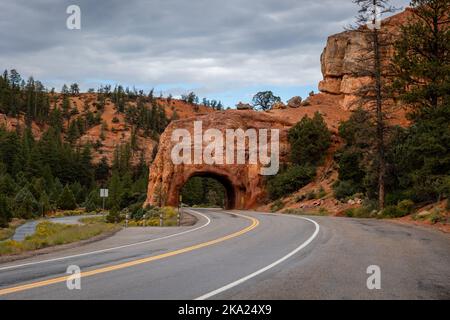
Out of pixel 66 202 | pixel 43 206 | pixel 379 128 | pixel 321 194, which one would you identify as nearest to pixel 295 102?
pixel 321 194

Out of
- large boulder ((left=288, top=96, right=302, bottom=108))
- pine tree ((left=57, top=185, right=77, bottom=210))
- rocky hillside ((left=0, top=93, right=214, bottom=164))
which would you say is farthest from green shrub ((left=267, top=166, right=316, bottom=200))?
rocky hillside ((left=0, top=93, right=214, bottom=164))

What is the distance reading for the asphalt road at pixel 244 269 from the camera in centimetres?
698

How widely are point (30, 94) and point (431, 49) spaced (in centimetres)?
13787

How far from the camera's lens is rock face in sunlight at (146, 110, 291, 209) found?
53.8m

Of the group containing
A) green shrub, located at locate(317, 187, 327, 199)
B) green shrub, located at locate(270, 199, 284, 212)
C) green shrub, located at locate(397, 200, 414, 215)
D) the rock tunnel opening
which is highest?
green shrub, located at locate(397, 200, 414, 215)

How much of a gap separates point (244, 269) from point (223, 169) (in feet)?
150

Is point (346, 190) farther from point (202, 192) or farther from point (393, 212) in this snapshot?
point (202, 192)

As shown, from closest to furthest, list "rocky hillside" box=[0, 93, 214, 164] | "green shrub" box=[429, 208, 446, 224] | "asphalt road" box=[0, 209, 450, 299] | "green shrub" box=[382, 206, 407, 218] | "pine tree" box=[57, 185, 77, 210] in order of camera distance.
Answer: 1. "asphalt road" box=[0, 209, 450, 299]
2. "green shrub" box=[429, 208, 446, 224]
3. "green shrub" box=[382, 206, 407, 218]
4. "pine tree" box=[57, 185, 77, 210]
5. "rocky hillside" box=[0, 93, 214, 164]

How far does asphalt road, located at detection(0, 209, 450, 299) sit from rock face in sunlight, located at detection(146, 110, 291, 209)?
39.4 m

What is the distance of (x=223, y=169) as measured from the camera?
54.6m

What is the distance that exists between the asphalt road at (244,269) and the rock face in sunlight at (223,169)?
129 ft

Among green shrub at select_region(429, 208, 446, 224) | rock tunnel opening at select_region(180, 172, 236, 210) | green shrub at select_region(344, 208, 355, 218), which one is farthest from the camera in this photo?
rock tunnel opening at select_region(180, 172, 236, 210)

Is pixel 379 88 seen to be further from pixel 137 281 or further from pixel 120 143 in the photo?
pixel 120 143

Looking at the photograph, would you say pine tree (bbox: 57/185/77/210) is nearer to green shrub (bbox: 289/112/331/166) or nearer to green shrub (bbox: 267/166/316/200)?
green shrub (bbox: 267/166/316/200)
